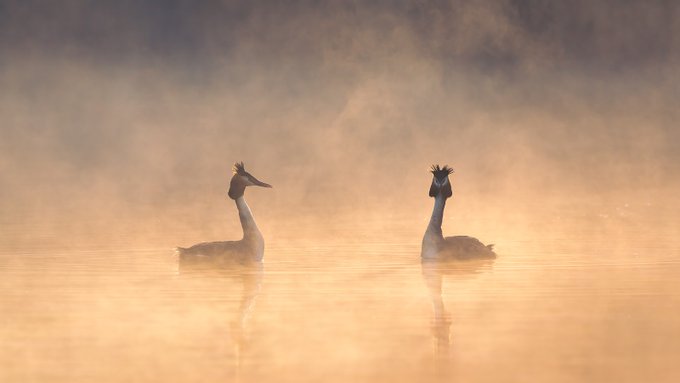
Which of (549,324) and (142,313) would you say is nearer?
(549,324)

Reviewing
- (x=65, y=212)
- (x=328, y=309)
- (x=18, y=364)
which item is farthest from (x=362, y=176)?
(x=18, y=364)

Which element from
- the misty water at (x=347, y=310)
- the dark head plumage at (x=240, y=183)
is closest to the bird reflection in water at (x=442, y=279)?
the misty water at (x=347, y=310)

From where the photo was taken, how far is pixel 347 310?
16.0 meters

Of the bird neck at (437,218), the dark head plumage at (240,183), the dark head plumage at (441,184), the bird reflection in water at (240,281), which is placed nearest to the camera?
the bird reflection in water at (240,281)

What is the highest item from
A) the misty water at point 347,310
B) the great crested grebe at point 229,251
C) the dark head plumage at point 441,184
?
the dark head plumage at point 441,184

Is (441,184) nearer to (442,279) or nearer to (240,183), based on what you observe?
(240,183)

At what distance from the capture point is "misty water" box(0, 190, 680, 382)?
12.8 meters

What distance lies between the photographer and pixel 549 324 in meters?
14.9

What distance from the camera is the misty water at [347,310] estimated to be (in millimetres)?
12758

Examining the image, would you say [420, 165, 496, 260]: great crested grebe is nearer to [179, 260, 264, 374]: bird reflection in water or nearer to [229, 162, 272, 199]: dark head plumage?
[179, 260, 264, 374]: bird reflection in water

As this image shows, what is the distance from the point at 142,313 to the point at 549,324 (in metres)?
4.00

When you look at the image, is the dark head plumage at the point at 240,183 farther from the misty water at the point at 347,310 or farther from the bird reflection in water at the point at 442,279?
the bird reflection in water at the point at 442,279

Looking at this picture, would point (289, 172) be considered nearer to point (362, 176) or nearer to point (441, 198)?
point (362, 176)

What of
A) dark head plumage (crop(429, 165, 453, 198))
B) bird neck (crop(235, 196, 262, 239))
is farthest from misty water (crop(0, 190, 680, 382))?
dark head plumage (crop(429, 165, 453, 198))
